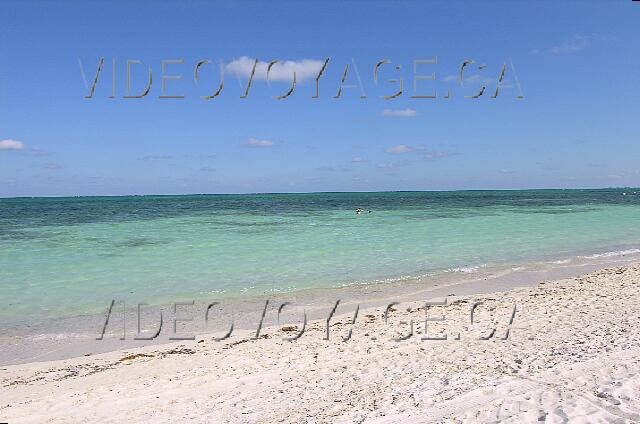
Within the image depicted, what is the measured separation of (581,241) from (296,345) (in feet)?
58.1

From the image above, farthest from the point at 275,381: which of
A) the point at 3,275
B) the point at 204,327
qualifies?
the point at 3,275

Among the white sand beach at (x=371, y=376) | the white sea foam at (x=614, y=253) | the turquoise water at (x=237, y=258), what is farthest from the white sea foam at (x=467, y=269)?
the white sand beach at (x=371, y=376)

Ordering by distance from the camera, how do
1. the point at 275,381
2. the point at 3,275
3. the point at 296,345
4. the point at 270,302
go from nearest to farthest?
the point at 275,381
the point at 296,345
the point at 270,302
the point at 3,275

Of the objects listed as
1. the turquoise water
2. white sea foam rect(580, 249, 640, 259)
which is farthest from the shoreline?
white sea foam rect(580, 249, 640, 259)

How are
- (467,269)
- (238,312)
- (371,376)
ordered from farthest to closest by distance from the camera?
1. (467,269)
2. (238,312)
3. (371,376)

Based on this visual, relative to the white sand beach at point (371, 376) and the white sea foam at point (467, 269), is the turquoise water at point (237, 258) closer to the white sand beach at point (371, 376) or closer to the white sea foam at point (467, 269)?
the white sea foam at point (467, 269)

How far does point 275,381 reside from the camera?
5.80 metres

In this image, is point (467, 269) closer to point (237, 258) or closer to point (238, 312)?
point (238, 312)

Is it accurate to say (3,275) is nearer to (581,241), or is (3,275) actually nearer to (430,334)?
(430,334)

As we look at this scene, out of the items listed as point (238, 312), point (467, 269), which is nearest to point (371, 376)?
point (238, 312)

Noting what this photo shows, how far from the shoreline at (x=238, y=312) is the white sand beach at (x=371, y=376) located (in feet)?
1.91

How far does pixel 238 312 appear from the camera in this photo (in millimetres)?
9773

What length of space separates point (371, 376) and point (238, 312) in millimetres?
4659

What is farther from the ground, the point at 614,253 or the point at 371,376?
the point at 371,376
